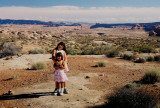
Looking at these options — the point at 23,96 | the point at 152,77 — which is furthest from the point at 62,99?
the point at 152,77

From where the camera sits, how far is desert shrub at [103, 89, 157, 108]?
4.60 meters

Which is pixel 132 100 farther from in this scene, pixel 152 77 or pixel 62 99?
pixel 152 77

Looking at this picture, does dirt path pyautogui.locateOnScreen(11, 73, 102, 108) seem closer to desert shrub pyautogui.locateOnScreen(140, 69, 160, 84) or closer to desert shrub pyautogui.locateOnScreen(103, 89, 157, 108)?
desert shrub pyautogui.locateOnScreen(103, 89, 157, 108)

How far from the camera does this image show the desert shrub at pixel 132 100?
460 cm

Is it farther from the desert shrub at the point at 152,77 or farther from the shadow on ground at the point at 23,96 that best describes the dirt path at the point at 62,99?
the desert shrub at the point at 152,77

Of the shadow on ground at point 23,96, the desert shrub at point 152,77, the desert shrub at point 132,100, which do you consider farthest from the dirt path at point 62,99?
the desert shrub at point 152,77

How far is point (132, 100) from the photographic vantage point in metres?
4.73

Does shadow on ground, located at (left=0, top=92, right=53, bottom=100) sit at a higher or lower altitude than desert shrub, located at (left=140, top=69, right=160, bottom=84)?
→ lower

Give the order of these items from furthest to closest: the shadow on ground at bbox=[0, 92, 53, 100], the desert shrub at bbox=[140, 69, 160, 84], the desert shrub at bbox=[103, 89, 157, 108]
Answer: the desert shrub at bbox=[140, 69, 160, 84] → the shadow on ground at bbox=[0, 92, 53, 100] → the desert shrub at bbox=[103, 89, 157, 108]

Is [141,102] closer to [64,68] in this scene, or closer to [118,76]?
[64,68]

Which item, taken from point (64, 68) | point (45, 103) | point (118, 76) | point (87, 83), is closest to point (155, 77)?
point (118, 76)

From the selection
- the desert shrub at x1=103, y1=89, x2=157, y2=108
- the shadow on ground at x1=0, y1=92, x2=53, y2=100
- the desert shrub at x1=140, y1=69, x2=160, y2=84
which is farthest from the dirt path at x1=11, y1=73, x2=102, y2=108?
the desert shrub at x1=140, y1=69, x2=160, y2=84

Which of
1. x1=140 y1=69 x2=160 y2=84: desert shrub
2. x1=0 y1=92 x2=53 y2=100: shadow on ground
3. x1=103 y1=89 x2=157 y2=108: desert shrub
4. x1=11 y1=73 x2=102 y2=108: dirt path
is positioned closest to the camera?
x1=103 y1=89 x2=157 y2=108: desert shrub

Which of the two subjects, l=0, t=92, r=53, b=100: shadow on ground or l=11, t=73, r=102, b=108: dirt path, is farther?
l=0, t=92, r=53, b=100: shadow on ground
